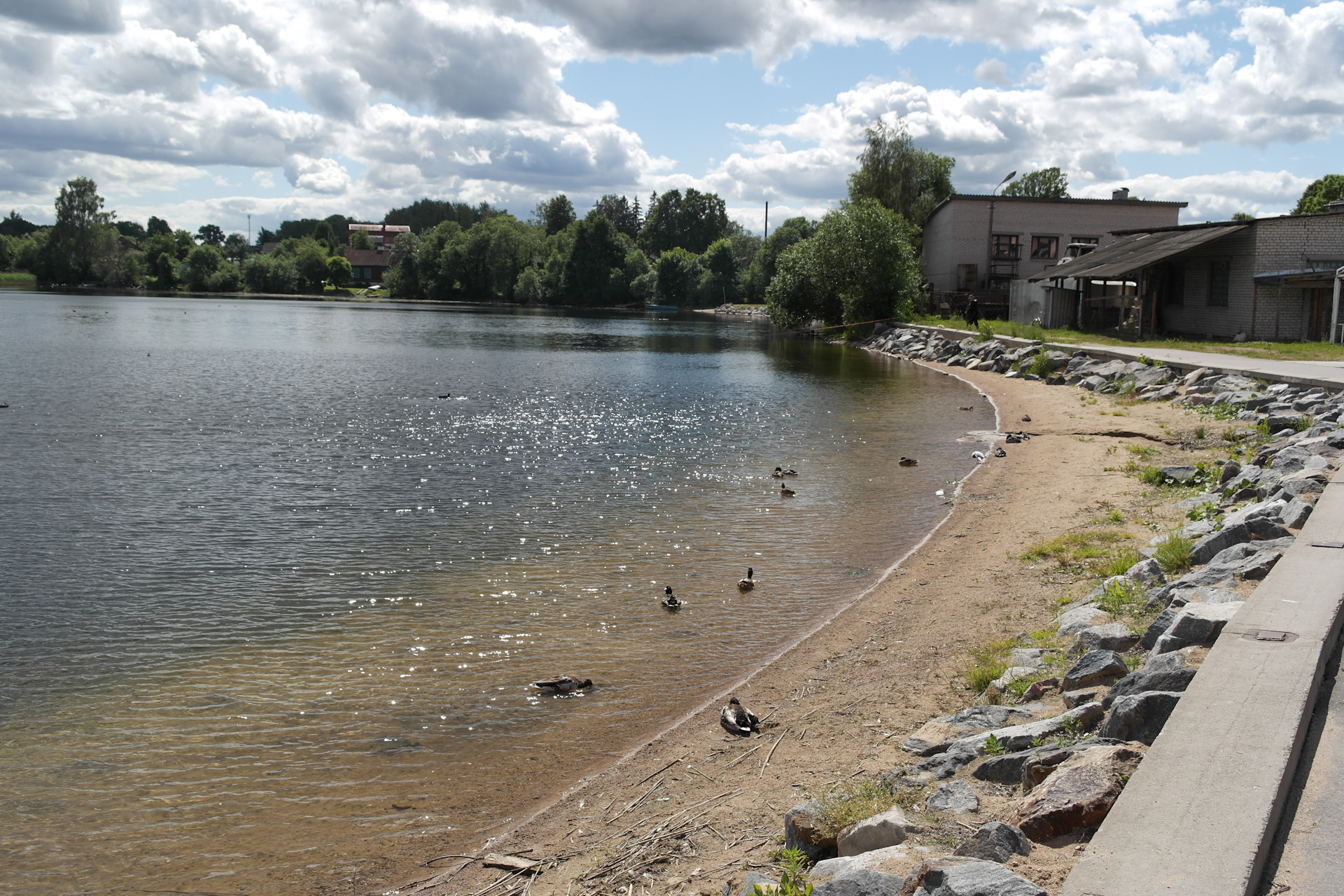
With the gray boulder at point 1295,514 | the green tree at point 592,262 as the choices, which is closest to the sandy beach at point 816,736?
the gray boulder at point 1295,514

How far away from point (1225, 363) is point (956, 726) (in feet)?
73.4

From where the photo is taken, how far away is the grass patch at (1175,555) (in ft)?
30.6

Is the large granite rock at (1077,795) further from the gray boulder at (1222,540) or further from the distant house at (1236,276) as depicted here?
the distant house at (1236,276)

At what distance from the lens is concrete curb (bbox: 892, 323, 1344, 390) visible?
19.9m

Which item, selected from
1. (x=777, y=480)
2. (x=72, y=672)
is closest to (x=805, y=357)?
(x=777, y=480)

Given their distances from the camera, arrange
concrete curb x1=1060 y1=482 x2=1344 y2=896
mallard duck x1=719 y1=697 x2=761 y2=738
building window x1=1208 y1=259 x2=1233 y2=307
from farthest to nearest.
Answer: building window x1=1208 y1=259 x2=1233 y2=307
mallard duck x1=719 y1=697 x2=761 y2=738
concrete curb x1=1060 y1=482 x2=1344 y2=896

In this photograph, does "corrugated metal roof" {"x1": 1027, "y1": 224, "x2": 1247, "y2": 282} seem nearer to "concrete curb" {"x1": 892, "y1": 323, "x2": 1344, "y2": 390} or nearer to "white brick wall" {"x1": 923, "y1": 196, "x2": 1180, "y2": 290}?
"concrete curb" {"x1": 892, "y1": 323, "x2": 1344, "y2": 390}

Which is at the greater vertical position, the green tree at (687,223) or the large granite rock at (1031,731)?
the green tree at (687,223)

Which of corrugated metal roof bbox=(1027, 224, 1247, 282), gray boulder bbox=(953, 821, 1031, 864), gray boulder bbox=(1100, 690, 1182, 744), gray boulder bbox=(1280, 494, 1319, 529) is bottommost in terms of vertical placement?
gray boulder bbox=(953, 821, 1031, 864)

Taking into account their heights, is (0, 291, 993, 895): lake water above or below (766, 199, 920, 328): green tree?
below

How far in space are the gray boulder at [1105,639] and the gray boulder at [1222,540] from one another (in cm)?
205

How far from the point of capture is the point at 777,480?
19.0m

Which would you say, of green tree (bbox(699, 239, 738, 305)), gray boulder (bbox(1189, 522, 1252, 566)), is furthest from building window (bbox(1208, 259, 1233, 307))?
green tree (bbox(699, 239, 738, 305))

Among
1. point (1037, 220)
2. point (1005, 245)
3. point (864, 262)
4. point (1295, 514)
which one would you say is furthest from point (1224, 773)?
point (1037, 220)
